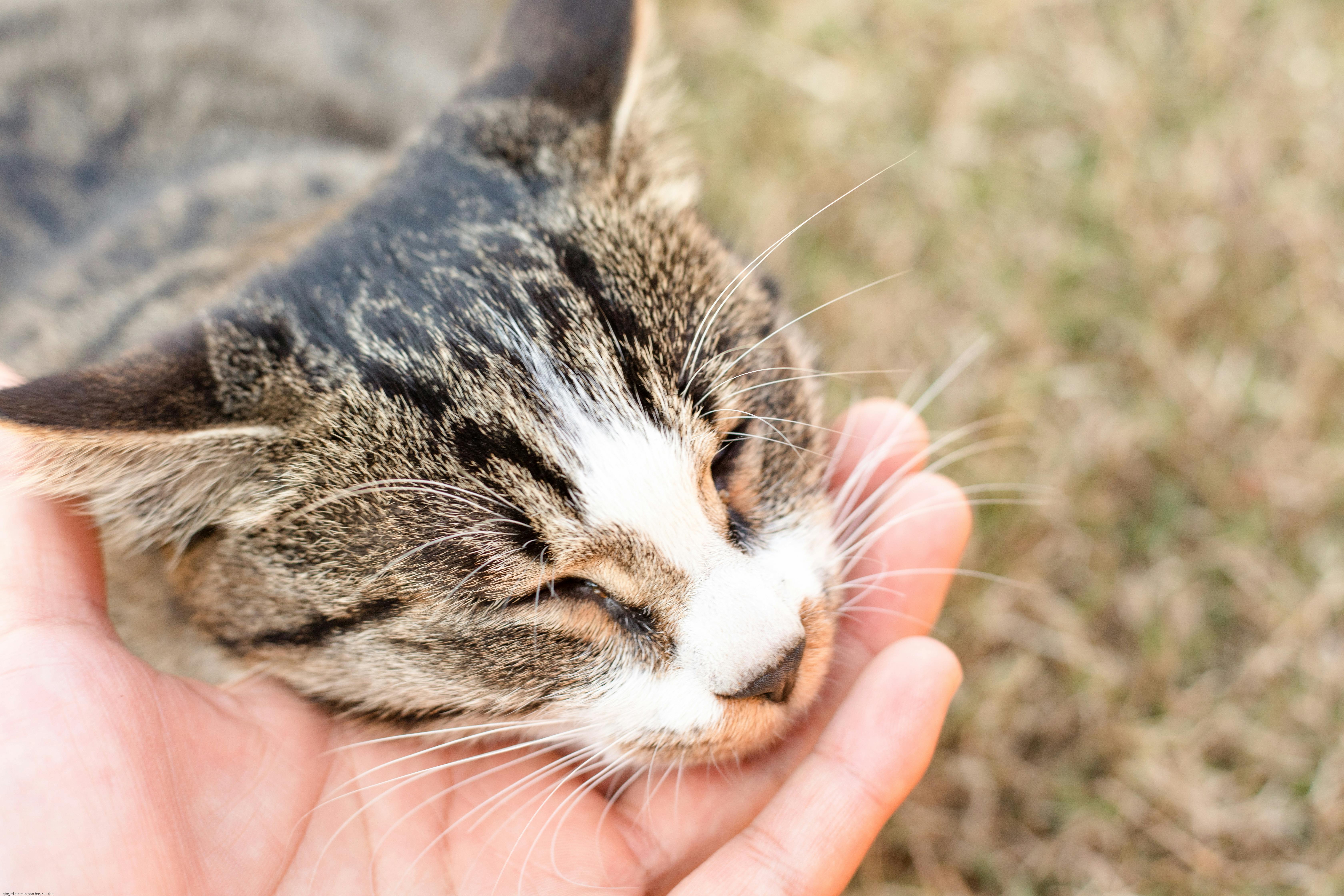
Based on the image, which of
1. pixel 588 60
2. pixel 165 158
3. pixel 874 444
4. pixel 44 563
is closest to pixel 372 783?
pixel 44 563

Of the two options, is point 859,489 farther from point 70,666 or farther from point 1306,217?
point 1306,217

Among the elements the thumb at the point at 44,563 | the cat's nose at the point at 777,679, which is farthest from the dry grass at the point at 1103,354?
the thumb at the point at 44,563

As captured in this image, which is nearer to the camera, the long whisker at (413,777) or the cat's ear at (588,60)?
the long whisker at (413,777)

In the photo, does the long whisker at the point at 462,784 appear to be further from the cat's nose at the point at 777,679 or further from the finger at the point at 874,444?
the finger at the point at 874,444

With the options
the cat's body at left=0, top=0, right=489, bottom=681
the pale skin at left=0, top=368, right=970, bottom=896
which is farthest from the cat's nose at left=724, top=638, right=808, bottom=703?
the cat's body at left=0, top=0, right=489, bottom=681

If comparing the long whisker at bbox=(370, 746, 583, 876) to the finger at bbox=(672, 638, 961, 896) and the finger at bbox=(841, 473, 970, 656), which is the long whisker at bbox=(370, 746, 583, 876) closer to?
the finger at bbox=(672, 638, 961, 896)

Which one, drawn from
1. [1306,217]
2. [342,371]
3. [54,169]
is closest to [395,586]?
[342,371]
